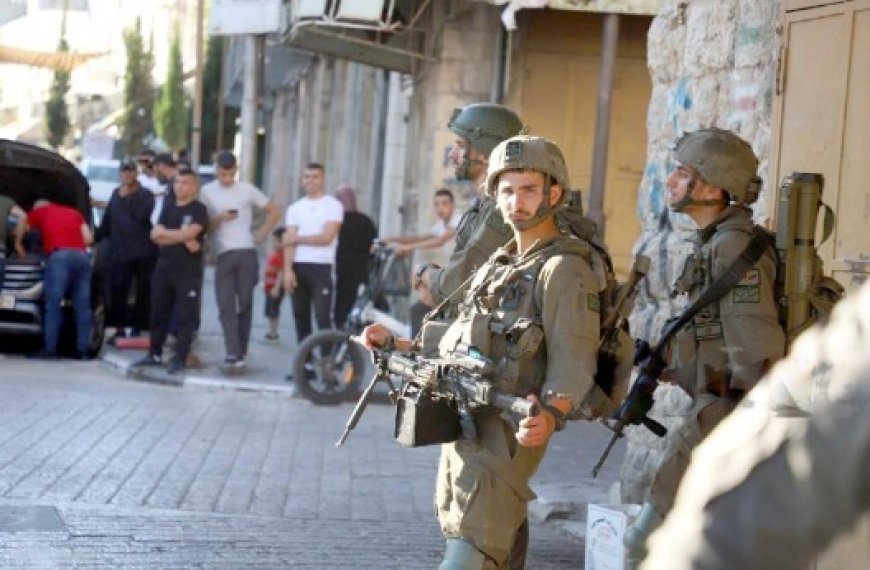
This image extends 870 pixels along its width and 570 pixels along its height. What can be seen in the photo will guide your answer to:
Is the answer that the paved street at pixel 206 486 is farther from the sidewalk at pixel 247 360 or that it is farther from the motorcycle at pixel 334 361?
the sidewalk at pixel 247 360

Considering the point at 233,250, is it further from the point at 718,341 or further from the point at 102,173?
the point at 102,173

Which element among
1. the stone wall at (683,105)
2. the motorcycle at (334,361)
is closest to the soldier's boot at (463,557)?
the stone wall at (683,105)

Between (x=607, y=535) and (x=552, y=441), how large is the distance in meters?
5.18

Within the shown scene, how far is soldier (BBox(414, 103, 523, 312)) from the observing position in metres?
5.89

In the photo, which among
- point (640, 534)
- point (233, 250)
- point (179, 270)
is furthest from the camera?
point (179, 270)

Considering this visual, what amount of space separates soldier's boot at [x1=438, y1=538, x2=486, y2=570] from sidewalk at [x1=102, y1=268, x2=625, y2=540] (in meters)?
2.68

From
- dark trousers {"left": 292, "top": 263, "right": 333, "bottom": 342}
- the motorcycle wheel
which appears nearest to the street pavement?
the motorcycle wheel

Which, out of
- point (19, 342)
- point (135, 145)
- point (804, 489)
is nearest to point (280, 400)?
point (19, 342)

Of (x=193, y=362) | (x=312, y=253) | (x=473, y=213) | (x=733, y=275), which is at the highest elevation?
(x=473, y=213)

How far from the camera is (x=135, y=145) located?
2717 inches

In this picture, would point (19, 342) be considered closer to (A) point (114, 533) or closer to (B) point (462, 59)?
(B) point (462, 59)

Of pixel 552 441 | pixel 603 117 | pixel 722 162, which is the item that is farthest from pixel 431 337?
pixel 603 117

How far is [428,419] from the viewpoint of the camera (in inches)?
206

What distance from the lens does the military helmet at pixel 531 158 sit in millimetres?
5207
